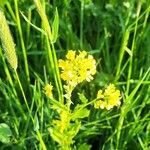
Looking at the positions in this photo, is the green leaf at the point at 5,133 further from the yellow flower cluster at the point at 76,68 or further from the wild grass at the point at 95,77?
the yellow flower cluster at the point at 76,68

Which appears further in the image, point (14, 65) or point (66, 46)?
point (66, 46)

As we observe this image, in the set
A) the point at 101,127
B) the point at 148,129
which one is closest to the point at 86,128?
the point at 101,127

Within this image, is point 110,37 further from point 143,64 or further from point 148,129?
point 148,129

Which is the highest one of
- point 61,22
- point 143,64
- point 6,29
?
point 6,29

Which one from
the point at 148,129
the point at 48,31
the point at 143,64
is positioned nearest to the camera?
the point at 48,31

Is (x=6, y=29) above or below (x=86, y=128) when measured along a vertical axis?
above

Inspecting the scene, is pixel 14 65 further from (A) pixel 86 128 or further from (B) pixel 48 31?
(A) pixel 86 128

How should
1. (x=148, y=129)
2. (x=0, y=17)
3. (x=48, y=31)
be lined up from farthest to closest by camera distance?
(x=148, y=129) → (x=48, y=31) → (x=0, y=17)
